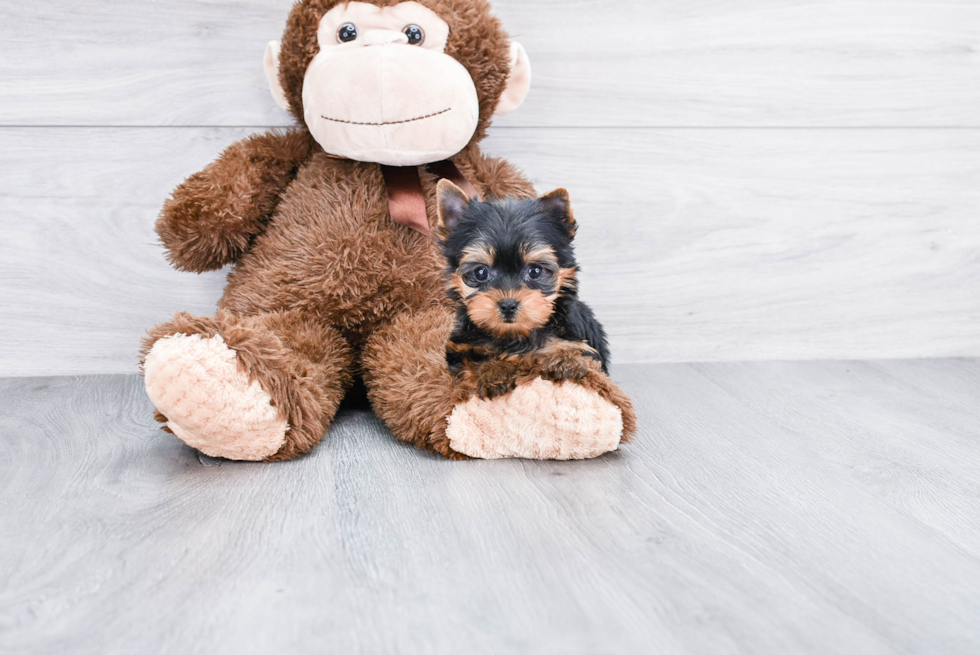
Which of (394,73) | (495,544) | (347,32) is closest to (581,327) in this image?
(495,544)

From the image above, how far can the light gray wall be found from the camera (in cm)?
139

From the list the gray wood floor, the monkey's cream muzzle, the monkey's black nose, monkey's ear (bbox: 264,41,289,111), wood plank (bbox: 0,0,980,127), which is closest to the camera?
the gray wood floor

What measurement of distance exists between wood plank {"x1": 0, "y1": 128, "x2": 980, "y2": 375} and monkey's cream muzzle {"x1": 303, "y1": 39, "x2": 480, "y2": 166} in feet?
1.11

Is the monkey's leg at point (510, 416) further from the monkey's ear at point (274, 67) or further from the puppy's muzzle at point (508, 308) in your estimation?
the monkey's ear at point (274, 67)

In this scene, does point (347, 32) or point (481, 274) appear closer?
point (481, 274)

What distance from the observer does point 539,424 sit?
997 millimetres

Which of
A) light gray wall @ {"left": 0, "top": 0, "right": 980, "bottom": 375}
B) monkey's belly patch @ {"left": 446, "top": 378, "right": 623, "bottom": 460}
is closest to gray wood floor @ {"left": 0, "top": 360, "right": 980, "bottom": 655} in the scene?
monkey's belly patch @ {"left": 446, "top": 378, "right": 623, "bottom": 460}

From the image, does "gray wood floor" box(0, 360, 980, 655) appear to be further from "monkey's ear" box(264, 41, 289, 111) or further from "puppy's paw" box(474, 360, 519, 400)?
"monkey's ear" box(264, 41, 289, 111)

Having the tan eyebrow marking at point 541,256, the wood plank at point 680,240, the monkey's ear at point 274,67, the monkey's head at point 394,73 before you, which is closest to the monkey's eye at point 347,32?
the monkey's head at point 394,73

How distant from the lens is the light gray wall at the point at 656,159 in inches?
54.9

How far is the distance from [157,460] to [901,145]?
1463 mm

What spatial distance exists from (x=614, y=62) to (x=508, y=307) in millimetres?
763

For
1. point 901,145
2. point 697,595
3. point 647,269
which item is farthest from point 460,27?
point 901,145

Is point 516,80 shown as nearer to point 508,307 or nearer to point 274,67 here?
point 274,67
